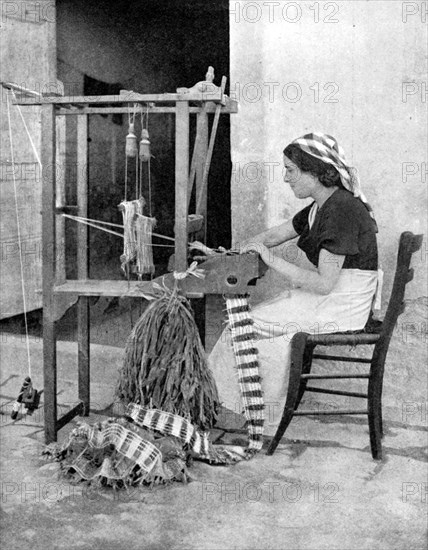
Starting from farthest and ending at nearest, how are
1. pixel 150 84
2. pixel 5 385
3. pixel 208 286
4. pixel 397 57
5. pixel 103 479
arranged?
pixel 150 84 → pixel 5 385 → pixel 397 57 → pixel 208 286 → pixel 103 479

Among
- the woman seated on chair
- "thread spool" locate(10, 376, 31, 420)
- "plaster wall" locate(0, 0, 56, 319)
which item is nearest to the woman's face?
the woman seated on chair

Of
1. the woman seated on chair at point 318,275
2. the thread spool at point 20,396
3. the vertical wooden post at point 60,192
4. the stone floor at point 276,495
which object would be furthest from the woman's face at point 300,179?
the thread spool at point 20,396

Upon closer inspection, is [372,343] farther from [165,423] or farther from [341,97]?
[341,97]

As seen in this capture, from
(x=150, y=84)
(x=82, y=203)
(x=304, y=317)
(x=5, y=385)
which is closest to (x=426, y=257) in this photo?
(x=304, y=317)

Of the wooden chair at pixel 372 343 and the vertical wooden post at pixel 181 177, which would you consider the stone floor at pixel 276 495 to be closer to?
the wooden chair at pixel 372 343

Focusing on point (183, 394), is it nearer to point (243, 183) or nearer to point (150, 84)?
point (243, 183)

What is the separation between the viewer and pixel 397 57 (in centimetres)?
426

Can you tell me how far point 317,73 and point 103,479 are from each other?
103 inches

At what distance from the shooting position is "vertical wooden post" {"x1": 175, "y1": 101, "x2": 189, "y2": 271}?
3.61 meters

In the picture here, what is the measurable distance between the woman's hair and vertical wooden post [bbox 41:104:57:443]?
1225 millimetres

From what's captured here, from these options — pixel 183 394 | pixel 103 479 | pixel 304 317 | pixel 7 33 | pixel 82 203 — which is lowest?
pixel 103 479

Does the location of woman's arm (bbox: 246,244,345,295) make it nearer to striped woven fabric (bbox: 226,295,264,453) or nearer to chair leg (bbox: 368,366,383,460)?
striped woven fabric (bbox: 226,295,264,453)

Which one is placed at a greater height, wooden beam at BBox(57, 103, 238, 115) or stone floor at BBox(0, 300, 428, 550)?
A: wooden beam at BBox(57, 103, 238, 115)

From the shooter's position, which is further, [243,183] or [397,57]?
[243,183]
